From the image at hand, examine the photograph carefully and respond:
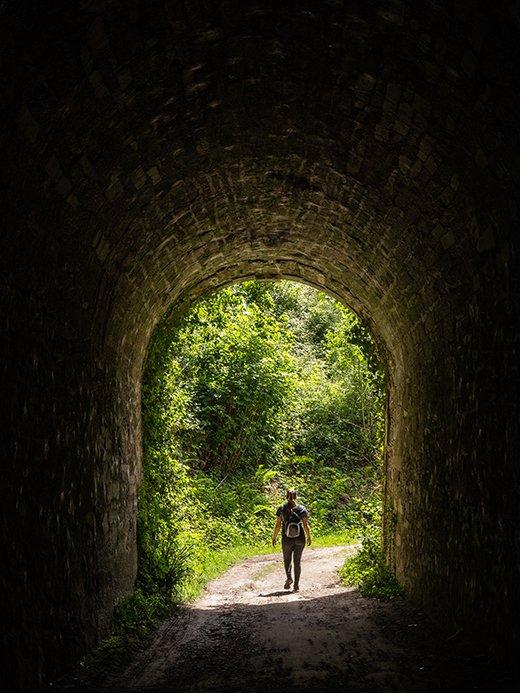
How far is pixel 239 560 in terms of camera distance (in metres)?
15.6

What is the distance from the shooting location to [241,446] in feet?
67.4

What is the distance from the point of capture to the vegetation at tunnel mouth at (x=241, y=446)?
414 inches

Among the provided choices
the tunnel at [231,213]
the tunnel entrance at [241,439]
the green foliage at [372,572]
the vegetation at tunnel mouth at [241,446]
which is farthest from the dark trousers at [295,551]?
the tunnel at [231,213]

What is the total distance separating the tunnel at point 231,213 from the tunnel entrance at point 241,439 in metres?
1.87

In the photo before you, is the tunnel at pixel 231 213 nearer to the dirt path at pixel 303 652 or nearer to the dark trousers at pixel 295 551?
the dirt path at pixel 303 652

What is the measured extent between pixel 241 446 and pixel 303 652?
46.0 ft

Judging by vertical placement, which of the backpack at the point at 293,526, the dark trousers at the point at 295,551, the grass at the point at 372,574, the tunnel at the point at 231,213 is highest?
the tunnel at the point at 231,213

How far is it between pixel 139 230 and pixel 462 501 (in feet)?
Answer: 13.1

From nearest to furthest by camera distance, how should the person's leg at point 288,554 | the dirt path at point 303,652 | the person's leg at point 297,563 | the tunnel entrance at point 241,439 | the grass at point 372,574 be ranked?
the dirt path at point 303,652, the grass at point 372,574, the tunnel entrance at point 241,439, the person's leg at point 297,563, the person's leg at point 288,554

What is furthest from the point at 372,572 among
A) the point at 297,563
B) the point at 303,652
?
the point at 303,652

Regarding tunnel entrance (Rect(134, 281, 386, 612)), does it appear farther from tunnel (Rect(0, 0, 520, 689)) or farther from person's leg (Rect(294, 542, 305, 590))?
tunnel (Rect(0, 0, 520, 689))

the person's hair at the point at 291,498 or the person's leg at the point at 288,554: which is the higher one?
the person's hair at the point at 291,498

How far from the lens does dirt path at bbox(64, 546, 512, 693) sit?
539 centimetres

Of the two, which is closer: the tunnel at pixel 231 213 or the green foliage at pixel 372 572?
the tunnel at pixel 231 213
